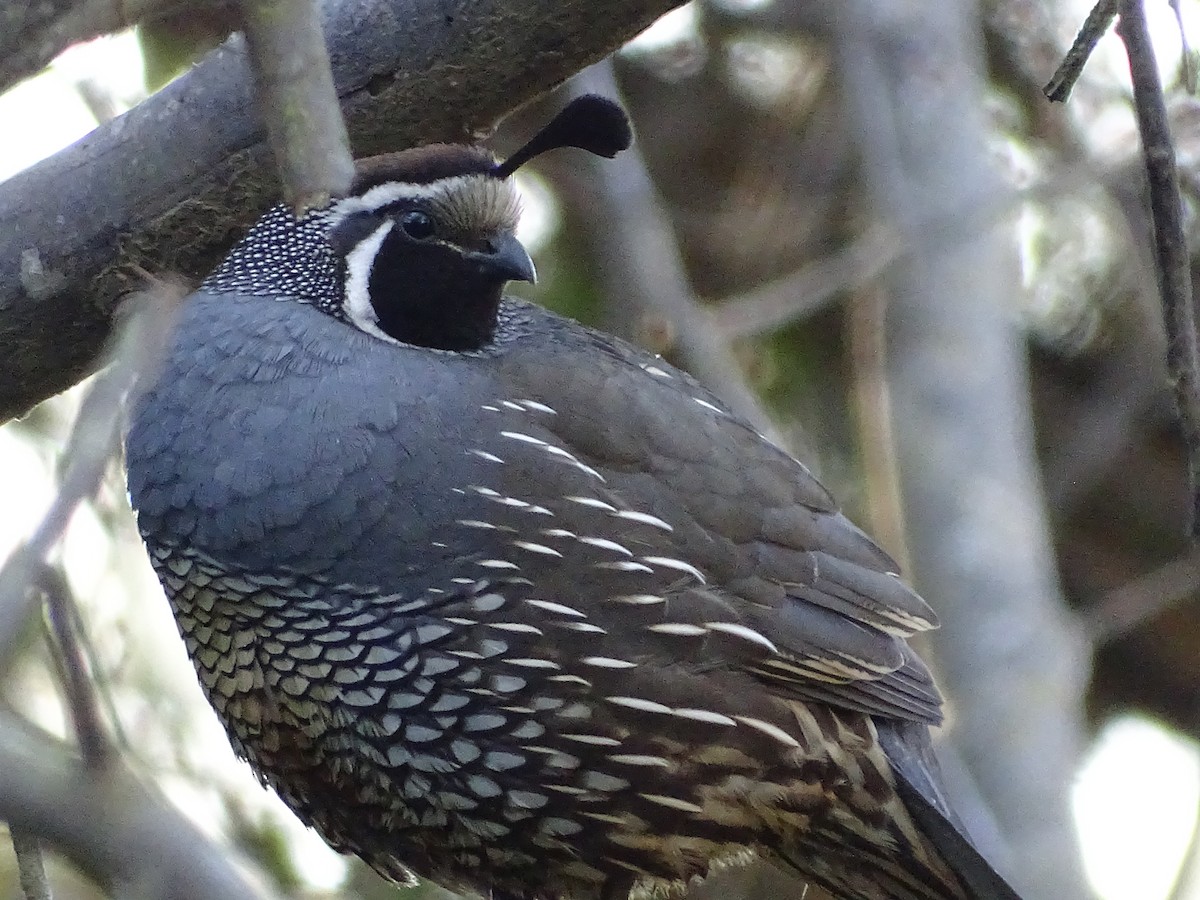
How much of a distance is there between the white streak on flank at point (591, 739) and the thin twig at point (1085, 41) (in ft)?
4.32

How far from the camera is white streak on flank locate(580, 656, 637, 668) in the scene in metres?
2.89

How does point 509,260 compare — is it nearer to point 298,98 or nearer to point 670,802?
point 298,98

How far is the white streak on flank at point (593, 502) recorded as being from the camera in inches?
117

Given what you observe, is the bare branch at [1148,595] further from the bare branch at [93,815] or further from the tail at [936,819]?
the bare branch at [93,815]

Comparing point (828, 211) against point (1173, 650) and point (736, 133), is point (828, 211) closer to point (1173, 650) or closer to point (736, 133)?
point (736, 133)

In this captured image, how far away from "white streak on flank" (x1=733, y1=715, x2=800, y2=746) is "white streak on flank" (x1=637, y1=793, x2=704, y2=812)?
7.0 inches

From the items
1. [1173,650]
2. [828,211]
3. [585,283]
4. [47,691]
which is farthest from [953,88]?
[47,691]

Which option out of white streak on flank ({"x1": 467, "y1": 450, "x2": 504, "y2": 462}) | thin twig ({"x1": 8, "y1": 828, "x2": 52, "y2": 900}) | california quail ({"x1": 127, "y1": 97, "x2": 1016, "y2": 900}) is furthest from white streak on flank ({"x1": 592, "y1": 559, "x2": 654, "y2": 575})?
thin twig ({"x1": 8, "y1": 828, "x2": 52, "y2": 900})

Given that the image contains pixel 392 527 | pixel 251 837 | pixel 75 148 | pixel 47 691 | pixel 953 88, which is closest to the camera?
pixel 392 527

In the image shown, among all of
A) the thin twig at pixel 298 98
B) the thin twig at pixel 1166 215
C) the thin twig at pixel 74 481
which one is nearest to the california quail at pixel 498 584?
the thin twig at pixel 298 98

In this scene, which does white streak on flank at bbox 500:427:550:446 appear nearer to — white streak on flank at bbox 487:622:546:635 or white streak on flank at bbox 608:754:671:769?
white streak on flank at bbox 487:622:546:635

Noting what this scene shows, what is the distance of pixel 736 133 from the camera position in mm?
5961

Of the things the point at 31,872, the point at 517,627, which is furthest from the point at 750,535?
the point at 31,872

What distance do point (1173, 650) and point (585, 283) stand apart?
7.90 feet
